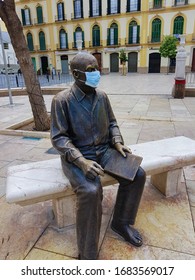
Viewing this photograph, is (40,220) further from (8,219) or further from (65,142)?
(65,142)

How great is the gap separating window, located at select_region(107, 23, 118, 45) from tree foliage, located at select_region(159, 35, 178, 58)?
706 centimetres

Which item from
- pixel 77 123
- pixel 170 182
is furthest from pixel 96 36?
pixel 77 123

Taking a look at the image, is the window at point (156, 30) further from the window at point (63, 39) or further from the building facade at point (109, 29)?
the window at point (63, 39)

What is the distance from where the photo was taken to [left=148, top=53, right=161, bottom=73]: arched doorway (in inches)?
1144

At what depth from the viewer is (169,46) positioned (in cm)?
2525

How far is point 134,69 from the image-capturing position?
100 feet

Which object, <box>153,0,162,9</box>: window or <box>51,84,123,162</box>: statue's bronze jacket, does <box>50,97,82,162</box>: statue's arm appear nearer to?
<box>51,84,123,162</box>: statue's bronze jacket

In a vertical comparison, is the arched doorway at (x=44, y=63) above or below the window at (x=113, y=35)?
below

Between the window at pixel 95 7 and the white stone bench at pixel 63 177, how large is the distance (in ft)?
104

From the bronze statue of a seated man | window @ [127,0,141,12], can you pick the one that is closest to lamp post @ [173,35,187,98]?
the bronze statue of a seated man

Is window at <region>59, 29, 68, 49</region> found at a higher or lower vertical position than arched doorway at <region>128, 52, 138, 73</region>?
higher

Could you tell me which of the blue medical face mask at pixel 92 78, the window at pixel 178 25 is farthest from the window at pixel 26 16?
the blue medical face mask at pixel 92 78

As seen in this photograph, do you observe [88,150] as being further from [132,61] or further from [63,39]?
[63,39]

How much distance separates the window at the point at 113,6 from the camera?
94.3 feet
